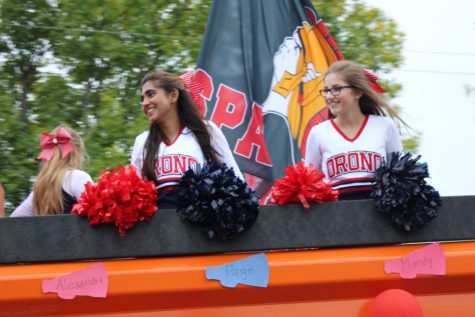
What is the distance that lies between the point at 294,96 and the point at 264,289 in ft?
11.6

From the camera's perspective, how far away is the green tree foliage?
31.4 feet

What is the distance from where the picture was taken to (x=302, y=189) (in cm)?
296

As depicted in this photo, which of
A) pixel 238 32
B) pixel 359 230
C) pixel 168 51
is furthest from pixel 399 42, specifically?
pixel 359 230

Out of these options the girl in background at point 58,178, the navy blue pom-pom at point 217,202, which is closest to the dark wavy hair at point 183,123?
the girl in background at point 58,178

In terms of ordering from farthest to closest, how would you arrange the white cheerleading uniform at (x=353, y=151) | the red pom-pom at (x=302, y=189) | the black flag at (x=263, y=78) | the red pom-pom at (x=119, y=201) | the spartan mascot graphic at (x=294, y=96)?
the spartan mascot graphic at (x=294, y=96), the black flag at (x=263, y=78), the white cheerleading uniform at (x=353, y=151), the red pom-pom at (x=302, y=189), the red pom-pom at (x=119, y=201)

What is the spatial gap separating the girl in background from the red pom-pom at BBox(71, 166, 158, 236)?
92 cm

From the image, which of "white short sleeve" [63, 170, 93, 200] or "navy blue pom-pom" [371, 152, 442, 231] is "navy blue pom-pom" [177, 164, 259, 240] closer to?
"navy blue pom-pom" [371, 152, 442, 231]

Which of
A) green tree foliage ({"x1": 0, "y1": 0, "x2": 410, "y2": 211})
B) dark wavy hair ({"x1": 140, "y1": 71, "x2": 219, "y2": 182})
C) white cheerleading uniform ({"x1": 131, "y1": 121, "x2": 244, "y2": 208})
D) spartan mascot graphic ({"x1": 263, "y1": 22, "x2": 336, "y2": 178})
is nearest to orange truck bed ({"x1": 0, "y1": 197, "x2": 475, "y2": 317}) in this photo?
white cheerleading uniform ({"x1": 131, "y1": 121, "x2": 244, "y2": 208})

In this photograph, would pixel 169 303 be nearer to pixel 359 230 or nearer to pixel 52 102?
pixel 359 230

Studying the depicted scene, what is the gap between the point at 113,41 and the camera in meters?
10.1

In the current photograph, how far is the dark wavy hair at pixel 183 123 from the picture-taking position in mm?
3523

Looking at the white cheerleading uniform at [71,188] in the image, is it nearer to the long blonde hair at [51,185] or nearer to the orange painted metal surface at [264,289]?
the long blonde hair at [51,185]

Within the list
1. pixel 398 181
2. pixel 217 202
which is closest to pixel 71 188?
pixel 217 202

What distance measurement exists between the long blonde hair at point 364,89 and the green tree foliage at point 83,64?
571 centimetres
